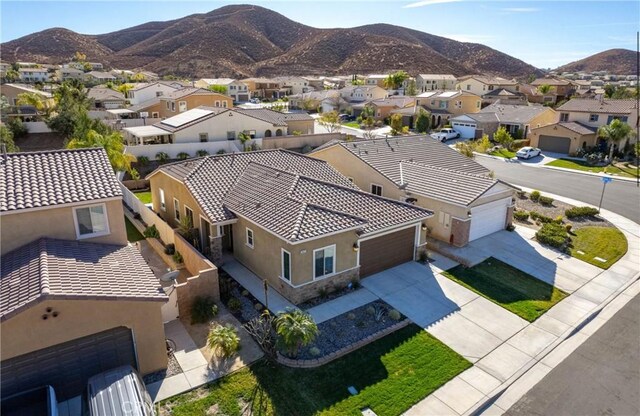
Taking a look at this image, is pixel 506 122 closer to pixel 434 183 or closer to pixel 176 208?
pixel 434 183

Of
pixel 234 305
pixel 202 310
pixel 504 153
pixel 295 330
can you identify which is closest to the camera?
pixel 295 330

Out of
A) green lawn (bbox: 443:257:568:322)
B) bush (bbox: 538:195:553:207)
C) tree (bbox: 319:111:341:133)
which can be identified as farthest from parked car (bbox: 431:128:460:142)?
green lawn (bbox: 443:257:568:322)

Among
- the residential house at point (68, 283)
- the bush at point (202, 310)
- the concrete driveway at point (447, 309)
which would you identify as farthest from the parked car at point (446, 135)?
the residential house at point (68, 283)

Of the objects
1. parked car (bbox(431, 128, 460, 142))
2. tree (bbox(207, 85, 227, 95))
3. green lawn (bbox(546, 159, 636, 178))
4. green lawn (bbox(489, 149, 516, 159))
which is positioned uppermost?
tree (bbox(207, 85, 227, 95))

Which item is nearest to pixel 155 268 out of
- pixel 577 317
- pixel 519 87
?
pixel 577 317

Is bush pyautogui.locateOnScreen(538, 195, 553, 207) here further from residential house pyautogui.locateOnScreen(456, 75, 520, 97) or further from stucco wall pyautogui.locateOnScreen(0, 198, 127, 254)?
residential house pyautogui.locateOnScreen(456, 75, 520, 97)

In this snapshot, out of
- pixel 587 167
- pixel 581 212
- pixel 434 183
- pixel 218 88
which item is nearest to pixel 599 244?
pixel 581 212
